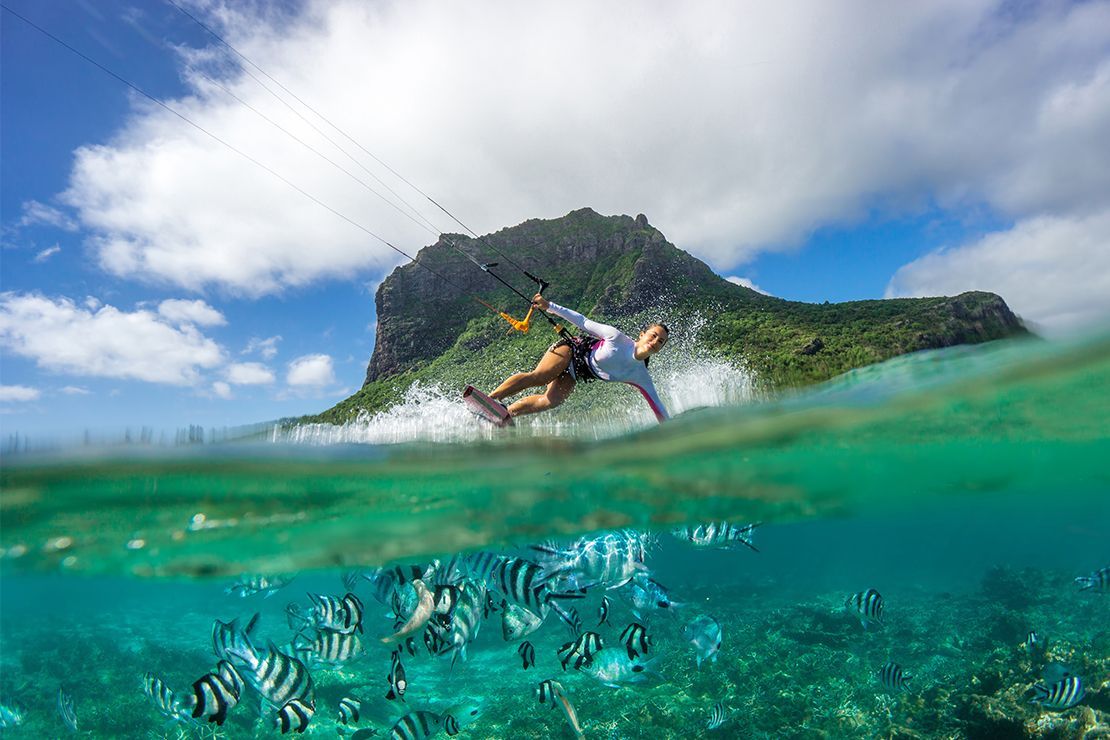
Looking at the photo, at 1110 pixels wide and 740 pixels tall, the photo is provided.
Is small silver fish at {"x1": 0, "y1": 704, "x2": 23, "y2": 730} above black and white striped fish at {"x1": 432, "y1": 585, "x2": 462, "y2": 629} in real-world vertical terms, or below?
below

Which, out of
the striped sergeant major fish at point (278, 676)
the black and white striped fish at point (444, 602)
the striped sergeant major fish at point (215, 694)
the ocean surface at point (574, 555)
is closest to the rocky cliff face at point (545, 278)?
the ocean surface at point (574, 555)

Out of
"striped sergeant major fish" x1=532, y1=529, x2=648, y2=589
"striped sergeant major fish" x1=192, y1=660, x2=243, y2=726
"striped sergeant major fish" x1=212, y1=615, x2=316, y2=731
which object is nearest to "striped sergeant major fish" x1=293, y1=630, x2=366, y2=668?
"striped sergeant major fish" x1=212, y1=615, x2=316, y2=731

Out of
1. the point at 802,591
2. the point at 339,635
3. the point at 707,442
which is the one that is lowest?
the point at 802,591

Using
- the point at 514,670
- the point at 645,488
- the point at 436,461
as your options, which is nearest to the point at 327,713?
the point at 514,670

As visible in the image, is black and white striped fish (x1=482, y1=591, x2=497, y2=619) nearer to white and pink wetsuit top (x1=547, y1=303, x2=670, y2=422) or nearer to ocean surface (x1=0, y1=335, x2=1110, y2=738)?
ocean surface (x1=0, y1=335, x2=1110, y2=738)

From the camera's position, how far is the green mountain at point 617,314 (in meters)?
47.2

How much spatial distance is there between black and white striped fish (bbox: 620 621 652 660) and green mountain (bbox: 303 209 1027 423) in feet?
20.6

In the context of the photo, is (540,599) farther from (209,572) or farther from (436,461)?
(209,572)

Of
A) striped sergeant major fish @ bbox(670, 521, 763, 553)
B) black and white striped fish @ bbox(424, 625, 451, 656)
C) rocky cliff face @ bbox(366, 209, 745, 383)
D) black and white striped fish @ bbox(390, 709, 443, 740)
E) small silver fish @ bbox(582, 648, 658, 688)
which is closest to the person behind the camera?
black and white striped fish @ bbox(390, 709, 443, 740)

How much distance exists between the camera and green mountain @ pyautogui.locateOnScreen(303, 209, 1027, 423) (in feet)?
155

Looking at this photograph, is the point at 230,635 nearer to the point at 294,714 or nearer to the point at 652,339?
the point at 294,714

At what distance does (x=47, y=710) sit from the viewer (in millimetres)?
15156

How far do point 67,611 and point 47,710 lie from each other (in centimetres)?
2120

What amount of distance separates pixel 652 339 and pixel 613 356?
2.20 ft
